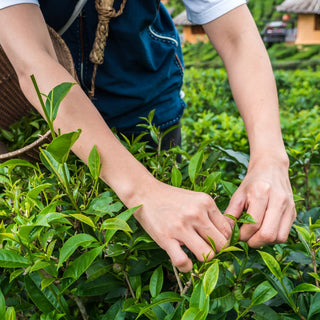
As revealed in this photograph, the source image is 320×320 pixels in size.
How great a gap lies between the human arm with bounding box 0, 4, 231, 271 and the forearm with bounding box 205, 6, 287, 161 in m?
0.33

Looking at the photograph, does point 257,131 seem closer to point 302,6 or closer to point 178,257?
point 178,257

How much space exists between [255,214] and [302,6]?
1685cm

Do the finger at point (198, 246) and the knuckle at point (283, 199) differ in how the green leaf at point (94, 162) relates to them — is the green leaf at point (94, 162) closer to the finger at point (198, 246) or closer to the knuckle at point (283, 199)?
the finger at point (198, 246)

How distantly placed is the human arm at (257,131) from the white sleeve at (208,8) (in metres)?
0.02

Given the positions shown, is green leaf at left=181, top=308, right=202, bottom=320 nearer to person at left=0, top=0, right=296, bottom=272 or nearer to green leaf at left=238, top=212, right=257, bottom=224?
person at left=0, top=0, right=296, bottom=272

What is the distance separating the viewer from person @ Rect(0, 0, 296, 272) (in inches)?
33.8

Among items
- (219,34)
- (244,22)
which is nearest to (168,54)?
(219,34)

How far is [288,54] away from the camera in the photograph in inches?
712

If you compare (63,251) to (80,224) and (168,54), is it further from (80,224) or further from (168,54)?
(168,54)

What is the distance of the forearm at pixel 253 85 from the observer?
1.14 meters

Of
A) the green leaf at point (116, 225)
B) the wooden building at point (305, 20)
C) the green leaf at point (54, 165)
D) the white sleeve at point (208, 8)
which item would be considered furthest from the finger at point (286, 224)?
the wooden building at point (305, 20)

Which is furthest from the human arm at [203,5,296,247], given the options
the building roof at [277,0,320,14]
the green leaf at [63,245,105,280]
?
the building roof at [277,0,320,14]

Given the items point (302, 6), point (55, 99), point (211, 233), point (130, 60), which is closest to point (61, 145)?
point (55, 99)

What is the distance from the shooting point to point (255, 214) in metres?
0.94
